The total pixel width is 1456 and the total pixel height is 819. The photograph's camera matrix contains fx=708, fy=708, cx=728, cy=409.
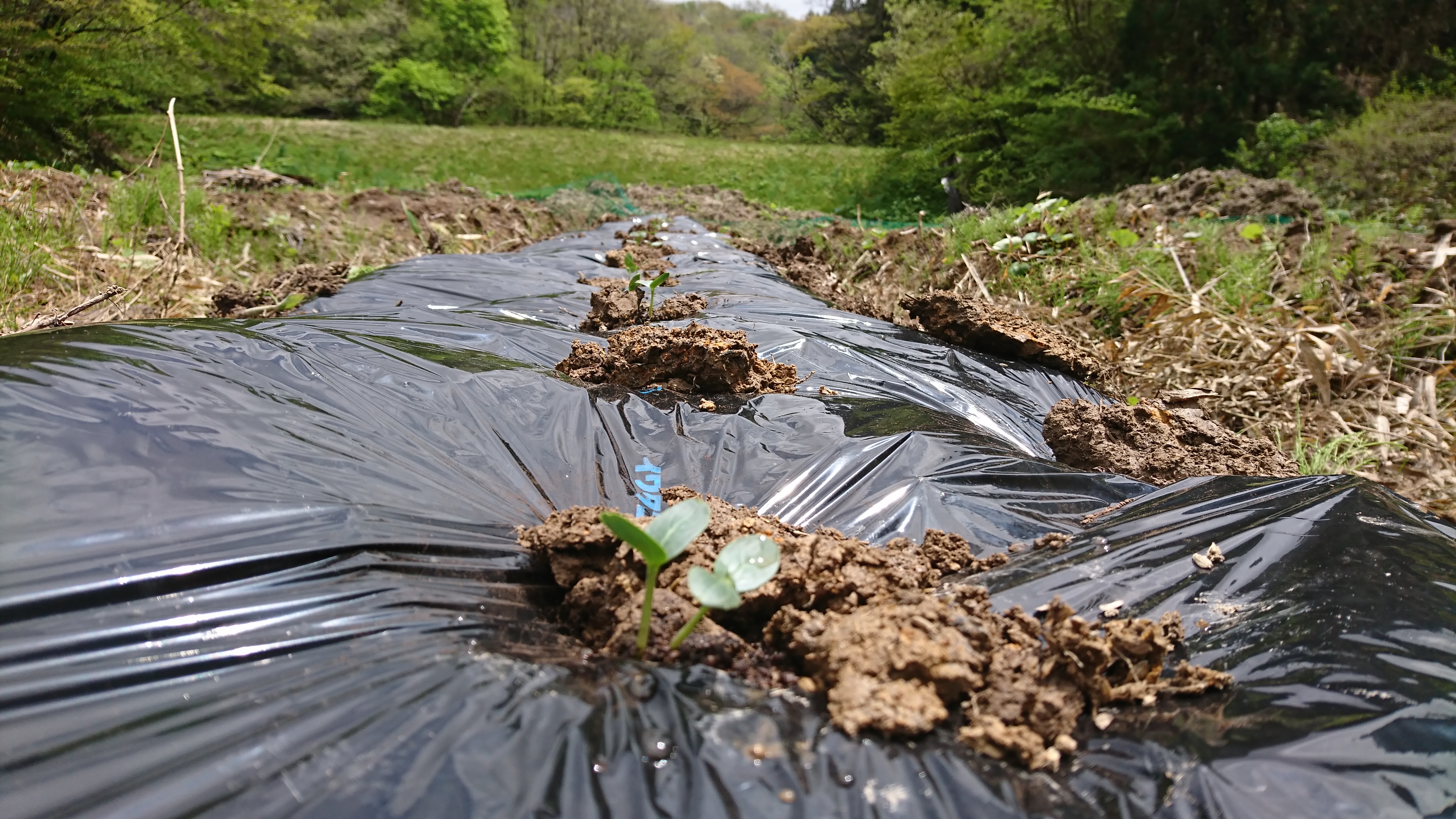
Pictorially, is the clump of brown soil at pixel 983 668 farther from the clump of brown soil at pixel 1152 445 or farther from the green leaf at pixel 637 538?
the clump of brown soil at pixel 1152 445

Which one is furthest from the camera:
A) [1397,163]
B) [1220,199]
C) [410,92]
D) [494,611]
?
[410,92]

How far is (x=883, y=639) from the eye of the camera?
0.78 metres

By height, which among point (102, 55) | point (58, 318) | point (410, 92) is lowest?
point (58, 318)

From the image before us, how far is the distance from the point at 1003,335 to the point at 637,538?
2.05m

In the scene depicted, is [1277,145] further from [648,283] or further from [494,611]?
[494,611]

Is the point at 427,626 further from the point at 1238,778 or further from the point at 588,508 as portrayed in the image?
the point at 1238,778

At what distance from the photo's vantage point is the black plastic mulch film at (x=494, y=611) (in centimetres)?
62

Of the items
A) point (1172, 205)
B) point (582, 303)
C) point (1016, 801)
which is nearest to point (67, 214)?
point (582, 303)

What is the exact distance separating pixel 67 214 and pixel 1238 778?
5.25 meters

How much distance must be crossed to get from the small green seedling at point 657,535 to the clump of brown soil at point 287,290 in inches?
100

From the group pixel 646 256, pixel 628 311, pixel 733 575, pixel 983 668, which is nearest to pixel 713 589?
pixel 733 575

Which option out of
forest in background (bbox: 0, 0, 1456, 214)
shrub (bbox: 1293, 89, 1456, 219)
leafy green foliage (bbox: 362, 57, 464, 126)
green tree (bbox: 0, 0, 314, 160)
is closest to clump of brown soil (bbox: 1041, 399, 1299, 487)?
shrub (bbox: 1293, 89, 1456, 219)

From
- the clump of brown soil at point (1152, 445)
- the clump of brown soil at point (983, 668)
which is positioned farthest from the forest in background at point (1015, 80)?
the clump of brown soil at point (983, 668)

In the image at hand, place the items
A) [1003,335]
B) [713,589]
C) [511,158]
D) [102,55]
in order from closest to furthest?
[713,589]
[1003,335]
[102,55]
[511,158]
